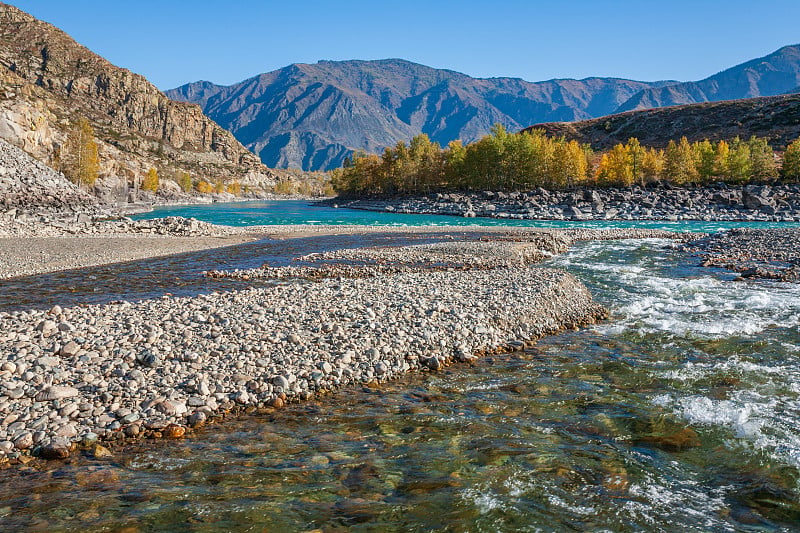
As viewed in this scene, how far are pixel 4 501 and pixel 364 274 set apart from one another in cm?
1766

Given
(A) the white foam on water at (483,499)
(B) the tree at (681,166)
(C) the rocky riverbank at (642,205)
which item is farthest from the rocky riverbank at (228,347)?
(B) the tree at (681,166)

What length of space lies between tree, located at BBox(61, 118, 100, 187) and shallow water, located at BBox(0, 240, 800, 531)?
406 feet

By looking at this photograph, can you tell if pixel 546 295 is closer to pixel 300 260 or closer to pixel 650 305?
pixel 650 305

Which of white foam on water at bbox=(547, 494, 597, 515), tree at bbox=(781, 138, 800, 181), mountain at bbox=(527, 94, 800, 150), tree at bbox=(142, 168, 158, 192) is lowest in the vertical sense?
white foam on water at bbox=(547, 494, 597, 515)

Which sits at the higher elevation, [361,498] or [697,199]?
[697,199]

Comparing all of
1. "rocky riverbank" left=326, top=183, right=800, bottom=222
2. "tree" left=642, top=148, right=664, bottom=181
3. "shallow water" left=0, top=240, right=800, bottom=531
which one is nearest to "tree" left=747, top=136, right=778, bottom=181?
"rocky riverbank" left=326, top=183, right=800, bottom=222

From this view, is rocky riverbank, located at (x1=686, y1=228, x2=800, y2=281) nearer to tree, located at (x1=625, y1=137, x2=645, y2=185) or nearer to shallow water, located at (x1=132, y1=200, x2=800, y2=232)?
shallow water, located at (x1=132, y1=200, x2=800, y2=232)

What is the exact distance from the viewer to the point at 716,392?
32.6 ft

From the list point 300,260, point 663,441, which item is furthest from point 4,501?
point 300,260

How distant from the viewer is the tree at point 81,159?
109m

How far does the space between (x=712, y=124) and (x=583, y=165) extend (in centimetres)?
9889

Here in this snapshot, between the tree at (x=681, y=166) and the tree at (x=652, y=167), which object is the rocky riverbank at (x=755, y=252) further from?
the tree at (x=652, y=167)

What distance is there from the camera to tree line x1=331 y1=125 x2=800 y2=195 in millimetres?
100000

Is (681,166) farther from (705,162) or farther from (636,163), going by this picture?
(636,163)
